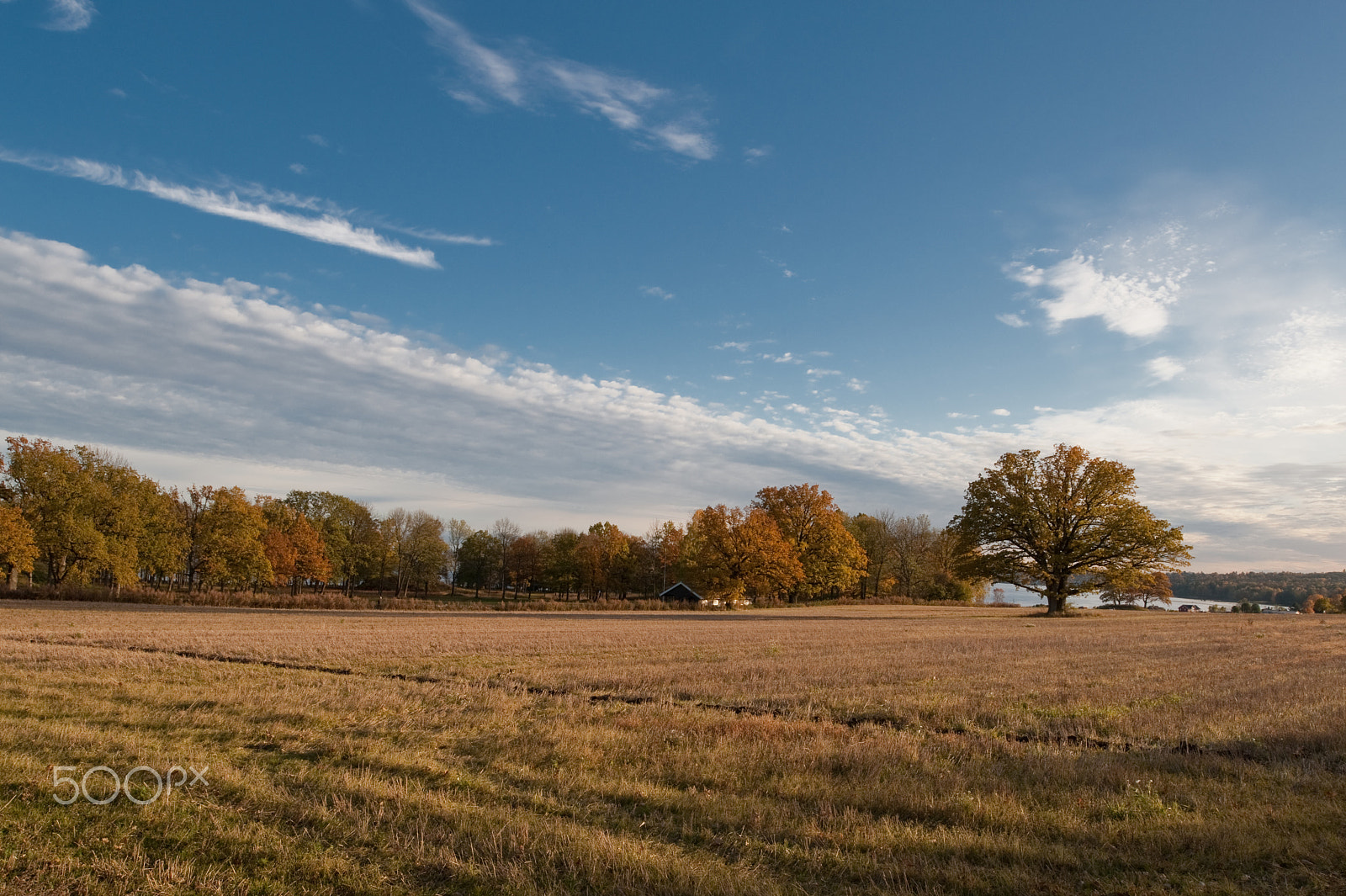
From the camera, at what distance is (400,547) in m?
111

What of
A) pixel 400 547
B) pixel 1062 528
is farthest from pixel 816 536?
pixel 400 547

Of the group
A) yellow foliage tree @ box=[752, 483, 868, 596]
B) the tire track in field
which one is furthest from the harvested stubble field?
yellow foliage tree @ box=[752, 483, 868, 596]

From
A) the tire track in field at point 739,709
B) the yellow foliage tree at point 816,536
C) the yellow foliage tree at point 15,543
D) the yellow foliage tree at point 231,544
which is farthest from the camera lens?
the yellow foliage tree at point 816,536

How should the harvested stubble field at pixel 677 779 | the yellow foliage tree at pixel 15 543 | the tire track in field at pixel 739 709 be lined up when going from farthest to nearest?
the yellow foliage tree at pixel 15 543
the tire track in field at pixel 739 709
the harvested stubble field at pixel 677 779

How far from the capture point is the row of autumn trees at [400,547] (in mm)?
61094

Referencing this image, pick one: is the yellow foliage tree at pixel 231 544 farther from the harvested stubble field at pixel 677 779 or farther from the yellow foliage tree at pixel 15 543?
the harvested stubble field at pixel 677 779

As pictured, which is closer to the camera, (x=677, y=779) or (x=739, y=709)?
(x=677, y=779)

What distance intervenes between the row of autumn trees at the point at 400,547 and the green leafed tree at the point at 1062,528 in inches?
137

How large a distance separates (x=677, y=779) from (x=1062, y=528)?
60.5 meters

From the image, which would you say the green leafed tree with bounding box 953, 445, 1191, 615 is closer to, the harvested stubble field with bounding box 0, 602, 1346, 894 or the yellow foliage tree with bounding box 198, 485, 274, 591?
the harvested stubble field with bounding box 0, 602, 1346, 894

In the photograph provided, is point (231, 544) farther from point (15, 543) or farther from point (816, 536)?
point (816, 536)

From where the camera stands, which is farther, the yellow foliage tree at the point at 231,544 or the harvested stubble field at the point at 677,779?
the yellow foliage tree at the point at 231,544

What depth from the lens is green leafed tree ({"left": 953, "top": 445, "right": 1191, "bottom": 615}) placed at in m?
56.4

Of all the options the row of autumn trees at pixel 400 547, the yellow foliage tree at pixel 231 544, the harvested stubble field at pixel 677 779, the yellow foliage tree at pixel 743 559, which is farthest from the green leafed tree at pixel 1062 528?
the yellow foliage tree at pixel 231 544
